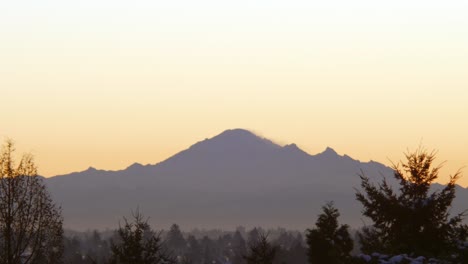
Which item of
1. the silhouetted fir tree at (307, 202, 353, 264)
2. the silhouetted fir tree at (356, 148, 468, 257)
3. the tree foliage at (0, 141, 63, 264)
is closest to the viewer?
the silhouetted fir tree at (356, 148, 468, 257)

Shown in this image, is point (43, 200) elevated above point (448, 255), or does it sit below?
above

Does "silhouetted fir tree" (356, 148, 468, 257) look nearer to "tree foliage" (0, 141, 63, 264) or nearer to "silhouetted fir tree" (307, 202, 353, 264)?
"tree foliage" (0, 141, 63, 264)

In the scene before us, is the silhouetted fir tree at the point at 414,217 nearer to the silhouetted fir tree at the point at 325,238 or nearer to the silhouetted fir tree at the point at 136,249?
the silhouetted fir tree at the point at 136,249

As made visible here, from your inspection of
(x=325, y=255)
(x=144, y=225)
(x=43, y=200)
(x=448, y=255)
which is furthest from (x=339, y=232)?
(x=448, y=255)

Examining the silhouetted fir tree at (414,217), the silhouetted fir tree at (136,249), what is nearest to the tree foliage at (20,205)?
the silhouetted fir tree at (136,249)

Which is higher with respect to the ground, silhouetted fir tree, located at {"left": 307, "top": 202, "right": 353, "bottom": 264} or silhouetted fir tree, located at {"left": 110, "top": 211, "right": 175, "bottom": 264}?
silhouetted fir tree, located at {"left": 307, "top": 202, "right": 353, "bottom": 264}

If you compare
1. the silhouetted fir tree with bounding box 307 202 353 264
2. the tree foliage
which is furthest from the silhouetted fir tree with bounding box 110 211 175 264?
the silhouetted fir tree with bounding box 307 202 353 264

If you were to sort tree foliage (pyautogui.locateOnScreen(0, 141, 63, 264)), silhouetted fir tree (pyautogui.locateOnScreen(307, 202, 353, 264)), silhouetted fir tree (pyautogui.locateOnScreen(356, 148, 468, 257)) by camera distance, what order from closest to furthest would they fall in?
silhouetted fir tree (pyautogui.locateOnScreen(356, 148, 468, 257))
tree foliage (pyautogui.locateOnScreen(0, 141, 63, 264))
silhouetted fir tree (pyautogui.locateOnScreen(307, 202, 353, 264))

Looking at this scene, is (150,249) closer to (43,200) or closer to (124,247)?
(124,247)

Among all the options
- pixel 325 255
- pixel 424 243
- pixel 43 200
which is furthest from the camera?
pixel 325 255

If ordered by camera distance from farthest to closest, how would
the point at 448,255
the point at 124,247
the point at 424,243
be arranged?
the point at 124,247 < the point at 424,243 < the point at 448,255

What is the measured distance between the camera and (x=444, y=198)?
31250 millimetres

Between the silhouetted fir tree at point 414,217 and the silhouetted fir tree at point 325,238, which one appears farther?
the silhouetted fir tree at point 325,238

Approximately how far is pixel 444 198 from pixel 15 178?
20.3 meters
